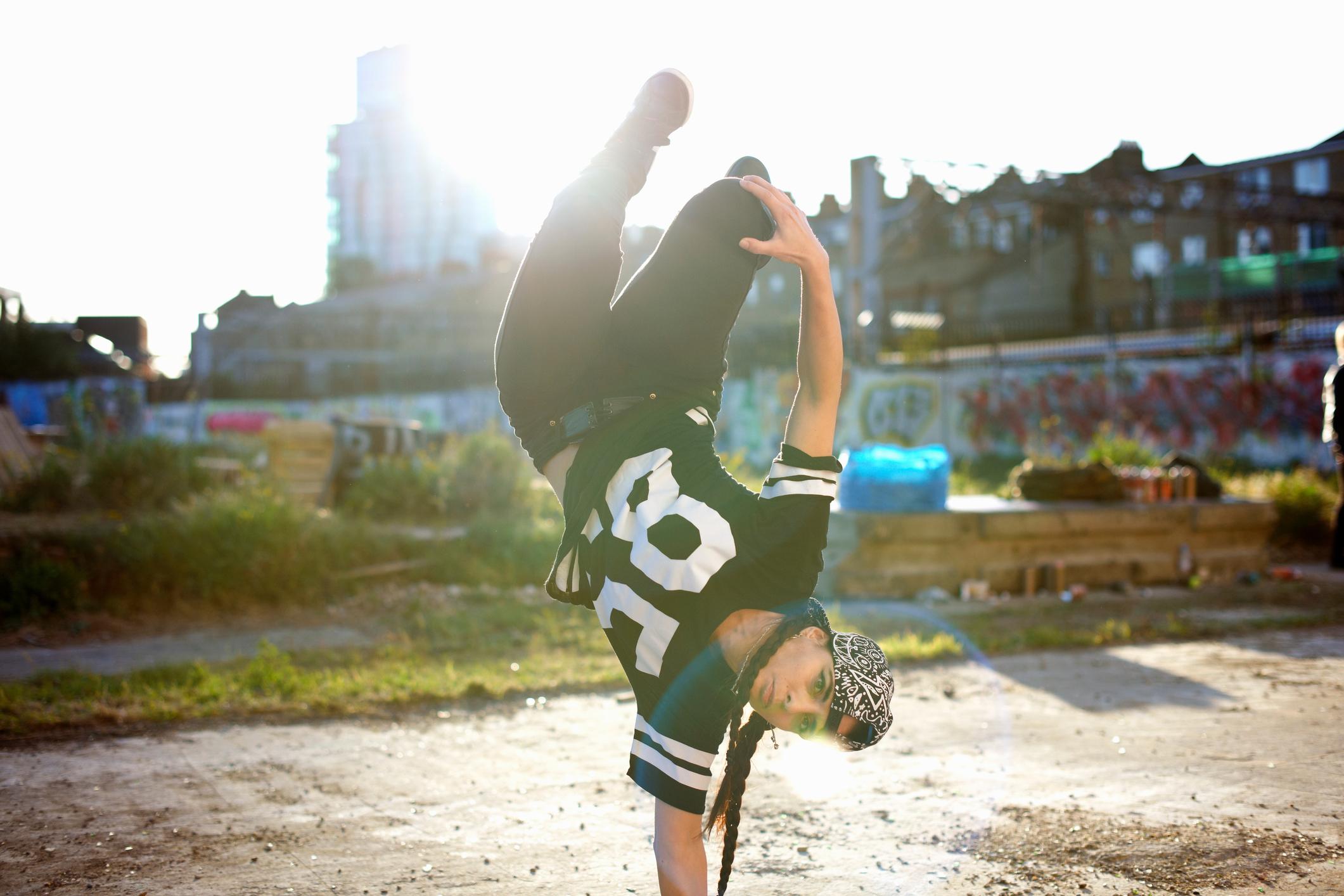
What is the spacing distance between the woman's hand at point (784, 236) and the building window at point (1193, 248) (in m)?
50.3

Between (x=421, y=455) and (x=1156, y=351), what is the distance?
17.7 m

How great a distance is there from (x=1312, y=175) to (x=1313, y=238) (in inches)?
103

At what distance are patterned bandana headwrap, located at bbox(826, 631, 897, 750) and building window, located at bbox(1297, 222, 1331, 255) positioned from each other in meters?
46.3

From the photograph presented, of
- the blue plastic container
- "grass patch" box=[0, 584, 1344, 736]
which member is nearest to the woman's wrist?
"grass patch" box=[0, 584, 1344, 736]

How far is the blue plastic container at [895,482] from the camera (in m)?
8.49

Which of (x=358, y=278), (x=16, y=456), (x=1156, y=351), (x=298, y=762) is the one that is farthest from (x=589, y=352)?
(x=358, y=278)

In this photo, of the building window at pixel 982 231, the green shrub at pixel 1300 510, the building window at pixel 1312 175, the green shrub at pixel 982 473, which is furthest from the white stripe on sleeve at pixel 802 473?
the building window at pixel 982 231

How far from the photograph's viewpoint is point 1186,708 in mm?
5102

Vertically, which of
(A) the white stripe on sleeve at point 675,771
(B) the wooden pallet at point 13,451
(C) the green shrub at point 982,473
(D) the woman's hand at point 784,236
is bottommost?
(C) the green shrub at point 982,473

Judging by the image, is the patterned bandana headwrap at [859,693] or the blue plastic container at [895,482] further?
the blue plastic container at [895,482]

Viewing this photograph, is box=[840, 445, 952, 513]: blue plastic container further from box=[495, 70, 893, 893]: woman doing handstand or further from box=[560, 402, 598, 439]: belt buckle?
box=[560, 402, 598, 439]: belt buckle

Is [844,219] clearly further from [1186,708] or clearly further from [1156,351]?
[1186,708]

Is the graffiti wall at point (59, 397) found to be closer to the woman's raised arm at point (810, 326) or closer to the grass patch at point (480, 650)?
the grass patch at point (480, 650)

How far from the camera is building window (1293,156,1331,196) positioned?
39.0 m
